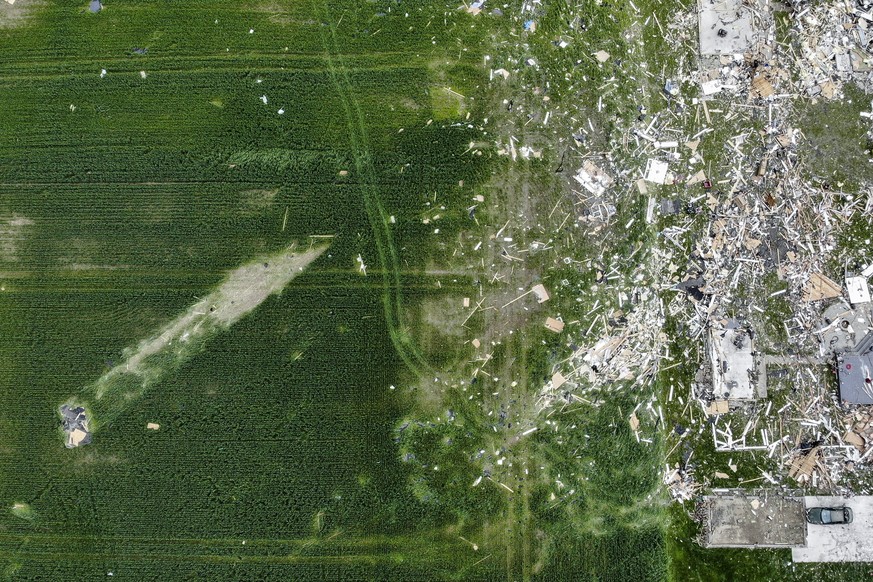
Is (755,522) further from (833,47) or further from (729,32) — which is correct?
(729,32)

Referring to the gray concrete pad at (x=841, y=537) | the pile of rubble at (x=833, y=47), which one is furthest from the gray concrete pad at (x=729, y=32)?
the gray concrete pad at (x=841, y=537)

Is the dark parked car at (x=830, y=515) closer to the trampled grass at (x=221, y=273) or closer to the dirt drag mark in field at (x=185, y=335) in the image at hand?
the trampled grass at (x=221, y=273)

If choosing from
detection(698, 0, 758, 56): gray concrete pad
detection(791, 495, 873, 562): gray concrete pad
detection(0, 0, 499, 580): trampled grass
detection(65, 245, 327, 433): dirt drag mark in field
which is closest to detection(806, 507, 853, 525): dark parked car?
detection(791, 495, 873, 562): gray concrete pad

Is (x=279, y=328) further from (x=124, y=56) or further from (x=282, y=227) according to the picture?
(x=124, y=56)

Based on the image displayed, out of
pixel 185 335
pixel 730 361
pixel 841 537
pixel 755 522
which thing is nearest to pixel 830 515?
pixel 841 537

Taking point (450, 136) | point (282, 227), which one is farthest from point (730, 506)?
point (282, 227)

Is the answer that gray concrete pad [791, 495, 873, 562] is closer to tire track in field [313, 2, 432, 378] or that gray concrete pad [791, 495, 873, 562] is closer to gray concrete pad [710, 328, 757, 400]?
gray concrete pad [710, 328, 757, 400]
